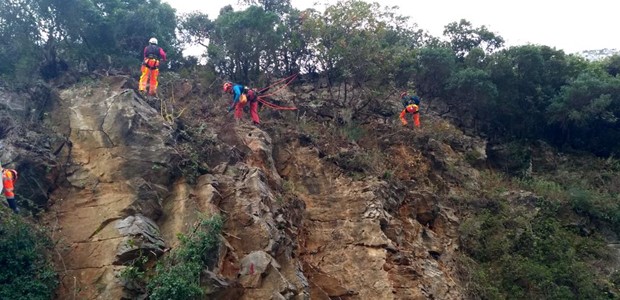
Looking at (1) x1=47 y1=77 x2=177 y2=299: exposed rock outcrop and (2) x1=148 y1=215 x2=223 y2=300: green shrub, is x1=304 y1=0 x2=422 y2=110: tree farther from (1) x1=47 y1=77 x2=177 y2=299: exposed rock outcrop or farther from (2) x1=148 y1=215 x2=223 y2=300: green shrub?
(2) x1=148 y1=215 x2=223 y2=300: green shrub

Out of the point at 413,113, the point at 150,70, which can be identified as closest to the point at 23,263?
the point at 150,70

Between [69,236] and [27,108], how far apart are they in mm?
4776

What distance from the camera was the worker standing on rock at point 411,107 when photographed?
21531 mm

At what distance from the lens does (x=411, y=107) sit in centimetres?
2153

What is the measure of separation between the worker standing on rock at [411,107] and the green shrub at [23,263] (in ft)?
41.9

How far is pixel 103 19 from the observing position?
2036cm

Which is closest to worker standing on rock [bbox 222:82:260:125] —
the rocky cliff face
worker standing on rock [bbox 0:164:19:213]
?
the rocky cliff face

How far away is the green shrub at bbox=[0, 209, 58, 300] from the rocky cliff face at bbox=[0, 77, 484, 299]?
429mm

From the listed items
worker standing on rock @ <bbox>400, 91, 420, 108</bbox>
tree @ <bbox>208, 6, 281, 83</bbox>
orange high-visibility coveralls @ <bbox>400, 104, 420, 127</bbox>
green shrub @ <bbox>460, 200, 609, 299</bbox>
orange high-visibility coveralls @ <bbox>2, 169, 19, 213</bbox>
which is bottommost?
green shrub @ <bbox>460, 200, 609, 299</bbox>

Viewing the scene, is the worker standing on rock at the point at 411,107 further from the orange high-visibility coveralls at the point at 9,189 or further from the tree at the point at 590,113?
the orange high-visibility coveralls at the point at 9,189

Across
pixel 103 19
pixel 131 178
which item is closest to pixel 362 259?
pixel 131 178

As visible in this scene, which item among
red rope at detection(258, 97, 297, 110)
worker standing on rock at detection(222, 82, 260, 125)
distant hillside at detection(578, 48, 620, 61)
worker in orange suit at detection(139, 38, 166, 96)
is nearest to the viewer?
worker in orange suit at detection(139, 38, 166, 96)

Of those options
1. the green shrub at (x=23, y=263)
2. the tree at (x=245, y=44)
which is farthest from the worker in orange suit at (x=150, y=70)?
the green shrub at (x=23, y=263)

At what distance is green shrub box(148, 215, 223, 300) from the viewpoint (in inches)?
475
